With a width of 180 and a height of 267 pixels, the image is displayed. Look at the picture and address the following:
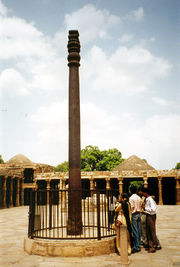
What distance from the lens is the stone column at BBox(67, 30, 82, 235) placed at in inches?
225

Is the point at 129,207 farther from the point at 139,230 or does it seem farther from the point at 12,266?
the point at 12,266

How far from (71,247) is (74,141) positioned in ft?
7.98

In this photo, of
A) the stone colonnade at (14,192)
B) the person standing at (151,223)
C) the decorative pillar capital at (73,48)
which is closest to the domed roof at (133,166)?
the stone colonnade at (14,192)

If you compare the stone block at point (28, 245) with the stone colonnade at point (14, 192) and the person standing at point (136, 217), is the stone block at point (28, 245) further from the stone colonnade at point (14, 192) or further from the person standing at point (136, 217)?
the stone colonnade at point (14, 192)

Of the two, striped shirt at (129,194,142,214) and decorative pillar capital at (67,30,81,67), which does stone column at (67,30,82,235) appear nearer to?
decorative pillar capital at (67,30,81,67)

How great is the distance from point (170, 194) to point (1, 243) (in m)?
27.9

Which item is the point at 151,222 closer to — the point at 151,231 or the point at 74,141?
the point at 151,231

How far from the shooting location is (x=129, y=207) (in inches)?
216

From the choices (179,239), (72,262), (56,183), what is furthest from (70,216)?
(56,183)

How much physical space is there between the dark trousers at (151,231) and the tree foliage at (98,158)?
39778mm

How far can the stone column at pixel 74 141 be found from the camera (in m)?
5.72

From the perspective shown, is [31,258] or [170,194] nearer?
[31,258]

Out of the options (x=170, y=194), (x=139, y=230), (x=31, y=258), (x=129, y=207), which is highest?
(x=129, y=207)

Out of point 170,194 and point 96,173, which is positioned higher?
point 96,173
